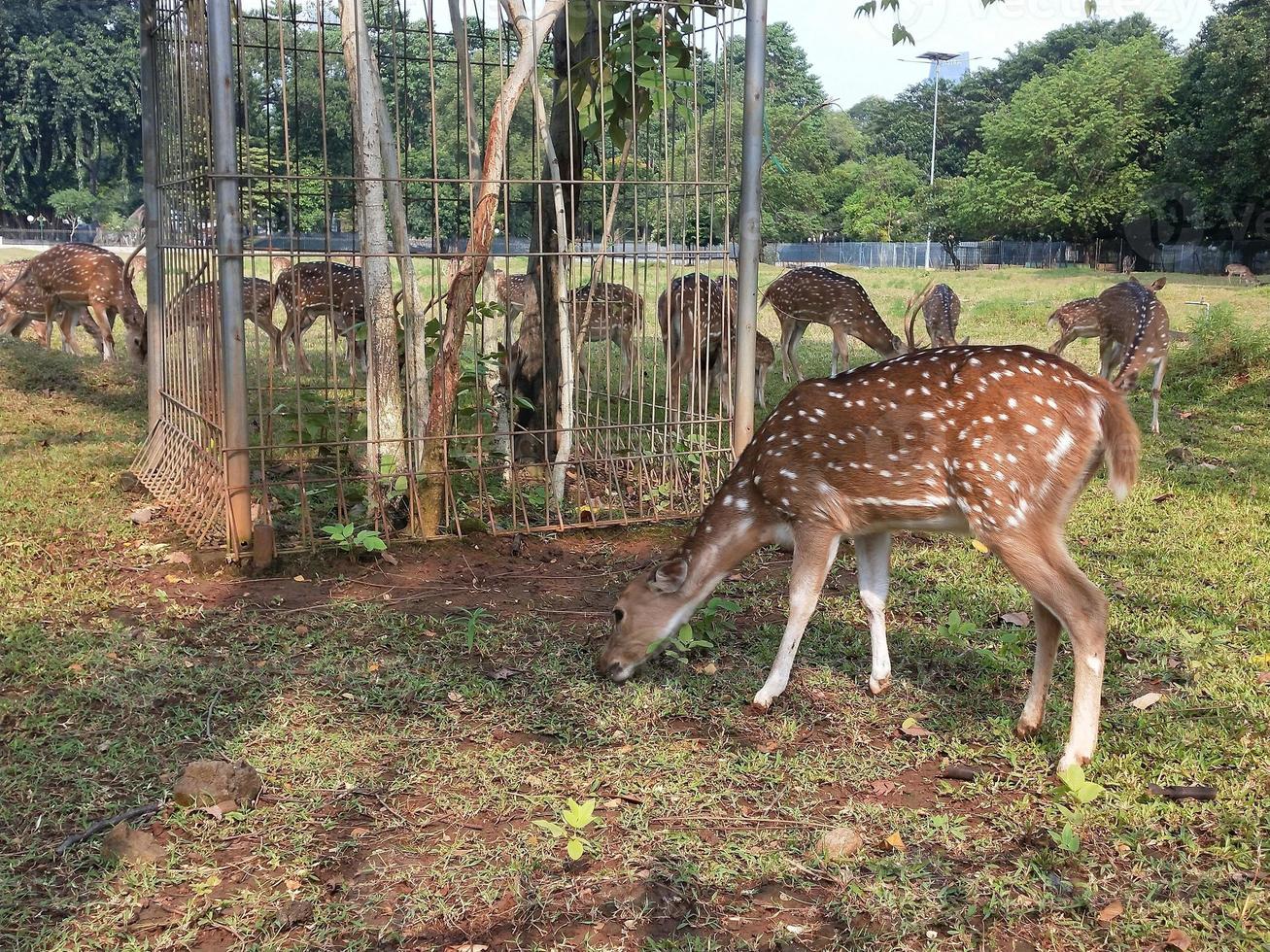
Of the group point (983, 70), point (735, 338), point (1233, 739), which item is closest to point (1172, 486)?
point (735, 338)

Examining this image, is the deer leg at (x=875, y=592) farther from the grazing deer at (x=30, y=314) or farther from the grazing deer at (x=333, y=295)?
the grazing deer at (x=30, y=314)

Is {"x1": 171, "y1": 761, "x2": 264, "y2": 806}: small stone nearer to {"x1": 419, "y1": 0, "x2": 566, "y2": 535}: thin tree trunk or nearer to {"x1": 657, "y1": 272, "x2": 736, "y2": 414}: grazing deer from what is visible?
{"x1": 419, "y1": 0, "x2": 566, "y2": 535}: thin tree trunk

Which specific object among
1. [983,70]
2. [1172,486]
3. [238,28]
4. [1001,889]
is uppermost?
[983,70]

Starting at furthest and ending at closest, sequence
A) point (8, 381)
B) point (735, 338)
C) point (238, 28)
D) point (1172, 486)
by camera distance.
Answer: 1. point (8, 381)
2. point (1172, 486)
3. point (735, 338)
4. point (238, 28)

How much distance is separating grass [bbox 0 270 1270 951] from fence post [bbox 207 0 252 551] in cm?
42

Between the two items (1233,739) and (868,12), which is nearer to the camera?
(1233,739)

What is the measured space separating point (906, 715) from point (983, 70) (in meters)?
86.8

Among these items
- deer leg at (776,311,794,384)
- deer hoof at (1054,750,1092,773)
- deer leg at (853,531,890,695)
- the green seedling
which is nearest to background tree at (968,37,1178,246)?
deer leg at (776,311,794,384)

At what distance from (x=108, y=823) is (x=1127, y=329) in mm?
10432

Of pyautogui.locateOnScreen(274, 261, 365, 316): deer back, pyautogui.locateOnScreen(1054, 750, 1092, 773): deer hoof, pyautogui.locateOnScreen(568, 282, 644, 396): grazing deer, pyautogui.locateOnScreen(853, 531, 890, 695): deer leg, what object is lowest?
pyautogui.locateOnScreen(1054, 750, 1092, 773): deer hoof

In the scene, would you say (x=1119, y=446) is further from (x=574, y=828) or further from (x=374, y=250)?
(x=374, y=250)

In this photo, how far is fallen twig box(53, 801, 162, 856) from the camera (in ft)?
10.7

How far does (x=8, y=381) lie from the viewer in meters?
10.1

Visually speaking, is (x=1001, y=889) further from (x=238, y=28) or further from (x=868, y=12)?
(x=868, y=12)
